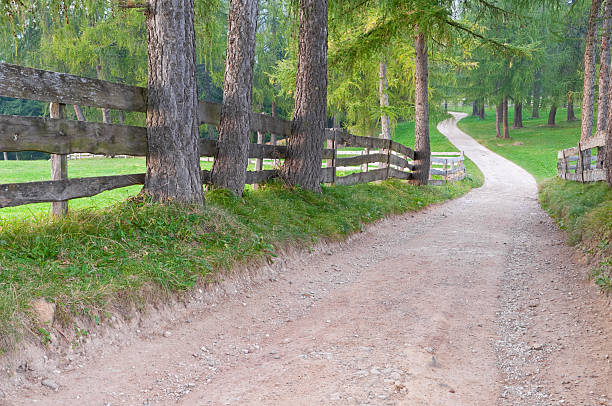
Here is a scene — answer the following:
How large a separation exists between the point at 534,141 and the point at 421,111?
30.5 m

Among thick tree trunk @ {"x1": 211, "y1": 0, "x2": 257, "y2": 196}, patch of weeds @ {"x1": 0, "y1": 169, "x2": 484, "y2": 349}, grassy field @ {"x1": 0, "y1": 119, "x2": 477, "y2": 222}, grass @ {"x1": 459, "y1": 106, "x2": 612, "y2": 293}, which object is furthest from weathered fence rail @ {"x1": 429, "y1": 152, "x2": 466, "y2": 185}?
patch of weeds @ {"x1": 0, "y1": 169, "x2": 484, "y2": 349}

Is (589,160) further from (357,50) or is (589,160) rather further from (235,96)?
(235,96)

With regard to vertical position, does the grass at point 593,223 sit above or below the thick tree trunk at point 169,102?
below

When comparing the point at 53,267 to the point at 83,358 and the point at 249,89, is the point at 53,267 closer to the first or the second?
the point at 83,358

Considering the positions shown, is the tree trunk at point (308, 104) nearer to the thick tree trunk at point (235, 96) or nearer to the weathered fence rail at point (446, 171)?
the thick tree trunk at point (235, 96)

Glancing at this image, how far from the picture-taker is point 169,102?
609 centimetres

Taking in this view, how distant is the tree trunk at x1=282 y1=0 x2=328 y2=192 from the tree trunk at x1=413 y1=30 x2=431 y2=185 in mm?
6306

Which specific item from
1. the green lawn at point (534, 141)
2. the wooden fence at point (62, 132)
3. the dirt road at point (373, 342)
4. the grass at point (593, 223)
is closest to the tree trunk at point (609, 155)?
the grass at point (593, 223)

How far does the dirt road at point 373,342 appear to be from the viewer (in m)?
3.43

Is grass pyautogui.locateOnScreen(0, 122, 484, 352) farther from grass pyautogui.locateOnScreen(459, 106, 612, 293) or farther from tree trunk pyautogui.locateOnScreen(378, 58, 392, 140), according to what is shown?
tree trunk pyautogui.locateOnScreen(378, 58, 392, 140)

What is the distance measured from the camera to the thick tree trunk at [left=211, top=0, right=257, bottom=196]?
24.3 feet

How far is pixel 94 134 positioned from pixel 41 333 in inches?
110

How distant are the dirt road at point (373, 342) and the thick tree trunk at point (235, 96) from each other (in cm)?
181

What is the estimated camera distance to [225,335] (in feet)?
14.8
